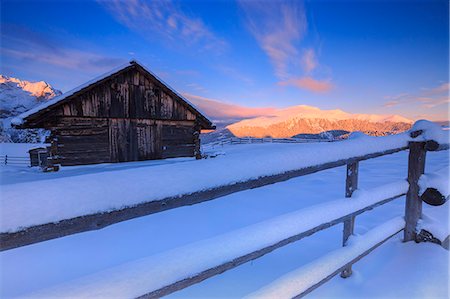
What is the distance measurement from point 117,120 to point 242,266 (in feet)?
26.7

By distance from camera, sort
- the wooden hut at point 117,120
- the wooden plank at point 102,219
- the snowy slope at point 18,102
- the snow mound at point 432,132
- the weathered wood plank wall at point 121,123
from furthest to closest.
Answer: the snowy slope at point 18,102 → the weathered wood plank wall at point 121,123 → the wooden hut at point 117,120 → the snow mound at point 432,132 → the wooden plank at point 102,219

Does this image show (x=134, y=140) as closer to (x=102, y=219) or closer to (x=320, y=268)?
(x=320, y=268)

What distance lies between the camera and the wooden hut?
339 inches

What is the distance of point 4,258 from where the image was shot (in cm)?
365

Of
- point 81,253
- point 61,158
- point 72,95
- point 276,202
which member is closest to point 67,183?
point 81,253

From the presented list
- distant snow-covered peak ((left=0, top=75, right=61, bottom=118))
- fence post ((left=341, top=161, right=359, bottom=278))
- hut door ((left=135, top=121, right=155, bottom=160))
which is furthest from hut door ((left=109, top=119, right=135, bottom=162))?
→ distant snow-covered peak ((left=0, top=75, right=61, bottom=118))

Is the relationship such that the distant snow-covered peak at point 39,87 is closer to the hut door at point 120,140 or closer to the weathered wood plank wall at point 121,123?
the weathered wood plank wall at point 121,123

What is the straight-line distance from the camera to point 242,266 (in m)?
3.41

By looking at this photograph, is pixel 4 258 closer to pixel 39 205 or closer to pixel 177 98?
pixel 39 205

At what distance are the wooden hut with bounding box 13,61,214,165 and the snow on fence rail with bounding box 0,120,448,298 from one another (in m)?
8.83

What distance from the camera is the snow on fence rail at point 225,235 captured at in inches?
39.4

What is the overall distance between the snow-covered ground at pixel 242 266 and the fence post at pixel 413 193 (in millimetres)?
151

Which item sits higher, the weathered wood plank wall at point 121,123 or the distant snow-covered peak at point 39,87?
the distant snow-covered peak at point 39,87

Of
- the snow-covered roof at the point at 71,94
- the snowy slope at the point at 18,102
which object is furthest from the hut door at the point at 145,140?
the snowy slope at the point at 18,102
